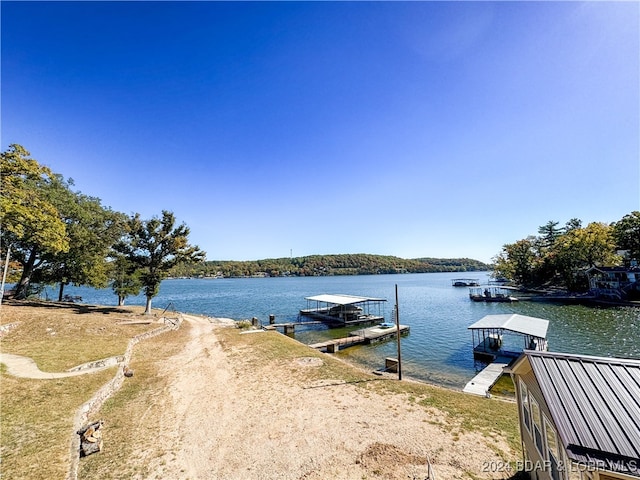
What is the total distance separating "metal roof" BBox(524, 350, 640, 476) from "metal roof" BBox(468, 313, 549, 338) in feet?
54.1

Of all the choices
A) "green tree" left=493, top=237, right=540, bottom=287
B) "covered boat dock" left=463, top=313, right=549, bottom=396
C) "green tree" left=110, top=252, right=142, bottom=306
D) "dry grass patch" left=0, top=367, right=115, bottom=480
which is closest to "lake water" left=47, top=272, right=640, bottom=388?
"covered boat dock" left=463, top=313, right=549, bottom=396

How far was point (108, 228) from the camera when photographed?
29.4 metres

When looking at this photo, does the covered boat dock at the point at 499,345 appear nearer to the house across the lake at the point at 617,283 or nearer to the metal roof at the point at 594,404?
the metal roof at the point at 594,404

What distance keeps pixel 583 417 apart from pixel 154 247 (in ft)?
102

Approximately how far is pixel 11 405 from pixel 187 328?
56.0 feet

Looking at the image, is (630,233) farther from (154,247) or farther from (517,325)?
(154,247)

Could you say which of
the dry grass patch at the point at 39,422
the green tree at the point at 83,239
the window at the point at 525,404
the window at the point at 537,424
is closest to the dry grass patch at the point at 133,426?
the dry grass patch at the point at 39,422

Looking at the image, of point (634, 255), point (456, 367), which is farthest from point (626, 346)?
point (634, 255)

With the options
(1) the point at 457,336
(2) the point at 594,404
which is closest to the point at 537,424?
(2) the point at 594,404

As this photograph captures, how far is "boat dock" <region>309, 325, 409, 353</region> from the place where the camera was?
2461cm

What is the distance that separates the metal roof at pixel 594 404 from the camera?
3555mm

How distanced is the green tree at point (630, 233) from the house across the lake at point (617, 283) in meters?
6.82

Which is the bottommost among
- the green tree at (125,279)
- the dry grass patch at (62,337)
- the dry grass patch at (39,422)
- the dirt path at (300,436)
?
the dirt path at (300,436)

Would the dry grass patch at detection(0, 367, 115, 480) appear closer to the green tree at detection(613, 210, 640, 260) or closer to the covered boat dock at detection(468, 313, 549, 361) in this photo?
the covered boat dock at detection(468, 313, 549, 361)
